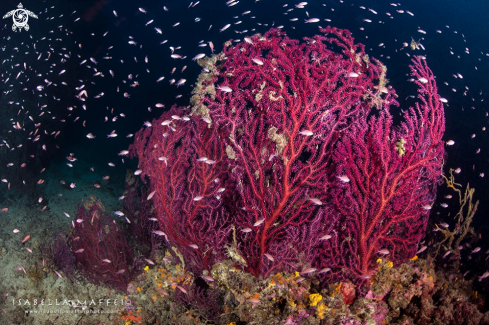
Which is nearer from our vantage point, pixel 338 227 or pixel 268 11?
pixel 338 227

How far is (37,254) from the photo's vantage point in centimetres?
764

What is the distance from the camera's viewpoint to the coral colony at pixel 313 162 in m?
Answer: 3.94

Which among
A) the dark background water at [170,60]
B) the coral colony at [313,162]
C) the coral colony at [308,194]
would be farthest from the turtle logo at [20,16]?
the coral colony at [313,162]

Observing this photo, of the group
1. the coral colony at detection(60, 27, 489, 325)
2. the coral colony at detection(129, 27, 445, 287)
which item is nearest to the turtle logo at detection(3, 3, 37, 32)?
the coral colony at detection(60, 27, 489, 325)

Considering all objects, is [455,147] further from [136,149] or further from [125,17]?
[125,17]

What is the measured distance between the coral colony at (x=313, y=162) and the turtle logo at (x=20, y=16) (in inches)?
1198

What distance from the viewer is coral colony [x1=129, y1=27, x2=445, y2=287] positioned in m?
3.94

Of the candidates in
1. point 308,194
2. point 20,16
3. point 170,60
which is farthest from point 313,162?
point 170,60

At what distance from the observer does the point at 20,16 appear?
25156mm

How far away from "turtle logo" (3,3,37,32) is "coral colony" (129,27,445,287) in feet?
→ 99.8

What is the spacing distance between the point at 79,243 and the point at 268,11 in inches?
2306

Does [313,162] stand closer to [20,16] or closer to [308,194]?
[308,194]

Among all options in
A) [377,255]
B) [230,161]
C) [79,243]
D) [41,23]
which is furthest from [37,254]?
[41,23]

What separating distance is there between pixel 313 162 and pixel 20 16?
3555cm
